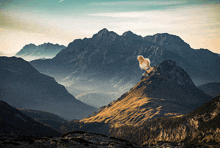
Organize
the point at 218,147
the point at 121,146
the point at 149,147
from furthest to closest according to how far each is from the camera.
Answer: the point at 218,147 → the point at 149,147 → the point at 121,146

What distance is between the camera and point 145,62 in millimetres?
142750

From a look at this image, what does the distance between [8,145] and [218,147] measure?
497 ft

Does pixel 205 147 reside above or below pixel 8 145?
above

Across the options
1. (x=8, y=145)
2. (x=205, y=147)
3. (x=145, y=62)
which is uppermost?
(x=145, y=62)

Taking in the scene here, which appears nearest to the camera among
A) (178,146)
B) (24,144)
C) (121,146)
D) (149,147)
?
(24,144)

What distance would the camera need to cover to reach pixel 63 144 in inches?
5492

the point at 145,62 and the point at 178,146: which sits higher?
the point at 145,62

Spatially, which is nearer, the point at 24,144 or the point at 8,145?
the point at 8,145

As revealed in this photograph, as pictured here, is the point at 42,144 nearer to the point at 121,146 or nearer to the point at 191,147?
the point at 121,146

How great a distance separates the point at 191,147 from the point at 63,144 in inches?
3636

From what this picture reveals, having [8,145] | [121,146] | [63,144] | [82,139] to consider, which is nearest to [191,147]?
[121,146]

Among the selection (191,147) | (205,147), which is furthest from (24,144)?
(205,147)

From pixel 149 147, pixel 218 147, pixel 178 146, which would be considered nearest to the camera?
pixel 149 147

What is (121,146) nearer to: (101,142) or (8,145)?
(101,142)
